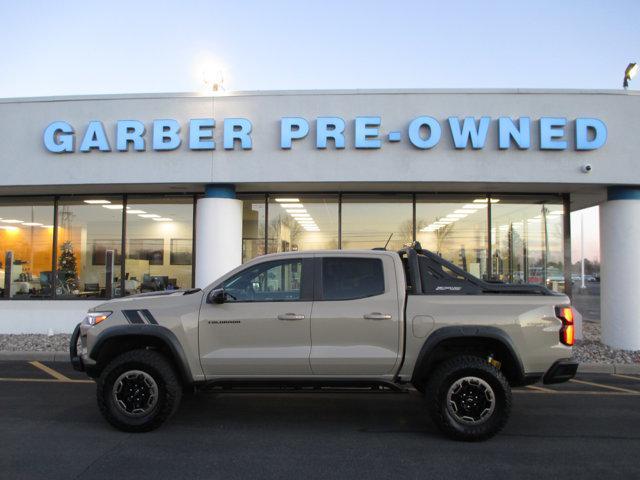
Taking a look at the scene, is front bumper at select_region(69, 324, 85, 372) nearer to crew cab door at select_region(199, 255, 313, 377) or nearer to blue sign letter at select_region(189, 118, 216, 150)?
crew cab door at select_region(199, 255, 313, 377)

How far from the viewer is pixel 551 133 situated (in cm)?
1133

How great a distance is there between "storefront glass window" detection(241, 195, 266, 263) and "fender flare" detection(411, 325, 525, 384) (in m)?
8.48

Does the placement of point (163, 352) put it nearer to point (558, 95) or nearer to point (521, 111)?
point (521, 111)

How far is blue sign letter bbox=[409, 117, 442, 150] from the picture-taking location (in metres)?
11.4

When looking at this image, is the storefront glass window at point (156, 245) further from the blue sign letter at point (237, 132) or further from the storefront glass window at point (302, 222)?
the blue sign letter at point (237, 132)

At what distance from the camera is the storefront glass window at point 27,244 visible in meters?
13.9

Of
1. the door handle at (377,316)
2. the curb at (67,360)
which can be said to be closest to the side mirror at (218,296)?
the door handle at (377,316)

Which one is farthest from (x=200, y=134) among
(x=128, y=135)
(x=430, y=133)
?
(x=430, y=133)

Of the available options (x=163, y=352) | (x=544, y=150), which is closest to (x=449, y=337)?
(x=163, y=352)

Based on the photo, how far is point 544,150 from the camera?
37.4 feet

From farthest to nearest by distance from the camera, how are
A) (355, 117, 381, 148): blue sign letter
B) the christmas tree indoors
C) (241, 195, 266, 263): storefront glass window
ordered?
the christmas tree indoors
(241, 195, 266, 263): storefront glass window
(355, 117, 381, 148): blue sign letter

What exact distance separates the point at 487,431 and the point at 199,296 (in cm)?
324

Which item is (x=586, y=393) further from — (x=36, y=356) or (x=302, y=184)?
A: (x=36, y=356)

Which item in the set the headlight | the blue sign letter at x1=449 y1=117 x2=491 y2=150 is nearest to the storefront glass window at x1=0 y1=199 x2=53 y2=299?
the headlight
